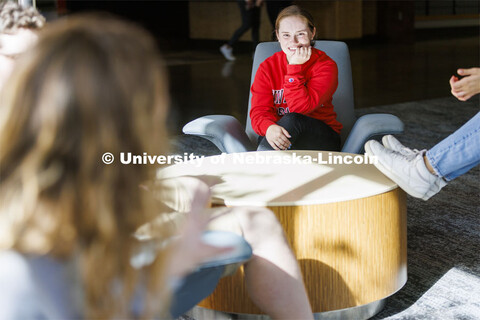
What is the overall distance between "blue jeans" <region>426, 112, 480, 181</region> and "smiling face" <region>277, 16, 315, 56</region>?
94 centimetres

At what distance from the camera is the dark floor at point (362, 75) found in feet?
20.4

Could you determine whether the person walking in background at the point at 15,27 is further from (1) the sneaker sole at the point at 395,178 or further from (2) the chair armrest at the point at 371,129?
(2) the chair armrest at the point at 371,129

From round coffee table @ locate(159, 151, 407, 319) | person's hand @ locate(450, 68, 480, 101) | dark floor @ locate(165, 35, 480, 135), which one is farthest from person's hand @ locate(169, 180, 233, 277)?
dark floor @ locate(165, 35, 480, 135)

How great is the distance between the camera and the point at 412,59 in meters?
9.96

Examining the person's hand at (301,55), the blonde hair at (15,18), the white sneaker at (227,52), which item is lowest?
the white sneaker at (227,52)

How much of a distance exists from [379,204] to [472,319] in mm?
504

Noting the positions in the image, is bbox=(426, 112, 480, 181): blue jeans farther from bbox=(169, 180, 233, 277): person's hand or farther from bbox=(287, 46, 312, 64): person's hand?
bbox=(169, 180, 233, 277): person's hand

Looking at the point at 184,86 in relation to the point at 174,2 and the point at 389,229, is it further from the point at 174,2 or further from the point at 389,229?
the point at 174,2

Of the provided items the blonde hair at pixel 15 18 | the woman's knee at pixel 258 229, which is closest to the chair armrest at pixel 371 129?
the woman's knee at pixel 258 229

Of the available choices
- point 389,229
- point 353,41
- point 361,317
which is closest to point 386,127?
point 389,229

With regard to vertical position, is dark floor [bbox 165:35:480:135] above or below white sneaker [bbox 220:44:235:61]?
below

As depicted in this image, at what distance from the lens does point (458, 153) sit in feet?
6.95

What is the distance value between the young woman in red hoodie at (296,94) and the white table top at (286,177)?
0.91ft

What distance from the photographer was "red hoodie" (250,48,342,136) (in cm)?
289
